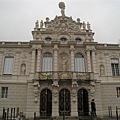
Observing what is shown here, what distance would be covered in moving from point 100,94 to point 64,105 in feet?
19.9

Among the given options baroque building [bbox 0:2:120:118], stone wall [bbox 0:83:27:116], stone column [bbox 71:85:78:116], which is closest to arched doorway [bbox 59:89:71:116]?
baroque building [bbox 0:2:120:118]

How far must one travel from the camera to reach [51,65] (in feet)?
89.4

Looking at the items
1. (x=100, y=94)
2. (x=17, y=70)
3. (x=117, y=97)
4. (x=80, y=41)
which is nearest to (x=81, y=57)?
(x=80, y=41)

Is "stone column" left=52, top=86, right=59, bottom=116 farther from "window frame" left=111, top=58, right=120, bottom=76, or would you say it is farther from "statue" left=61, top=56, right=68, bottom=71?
"window frame" left=111, top=58, right=120, bottom=76

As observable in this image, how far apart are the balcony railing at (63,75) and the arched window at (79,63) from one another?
2299mm

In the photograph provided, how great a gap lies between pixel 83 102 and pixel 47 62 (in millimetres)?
9110

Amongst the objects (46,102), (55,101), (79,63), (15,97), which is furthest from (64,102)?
(15,97)

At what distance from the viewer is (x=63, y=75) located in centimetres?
2450

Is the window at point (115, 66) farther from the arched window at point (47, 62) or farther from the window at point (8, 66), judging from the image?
the window at point (8, 66)

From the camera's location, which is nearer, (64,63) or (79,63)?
(64,63)

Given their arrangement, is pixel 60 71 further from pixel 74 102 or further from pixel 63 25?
pixel 63 25

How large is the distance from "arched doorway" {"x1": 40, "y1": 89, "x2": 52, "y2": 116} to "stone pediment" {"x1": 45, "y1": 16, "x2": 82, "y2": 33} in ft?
38.0

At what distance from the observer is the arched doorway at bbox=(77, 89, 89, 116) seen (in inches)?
953

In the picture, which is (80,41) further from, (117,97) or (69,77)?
(117,97)
